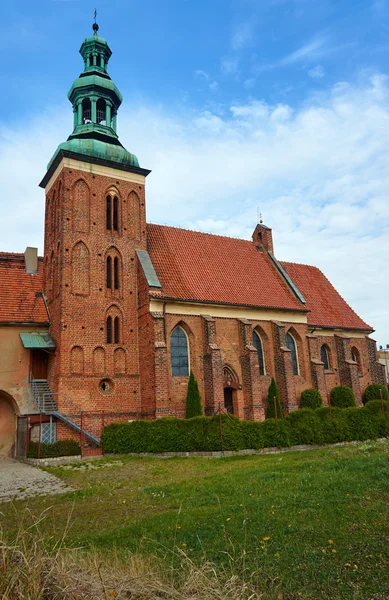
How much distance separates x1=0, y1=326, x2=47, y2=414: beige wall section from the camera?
2122 cm

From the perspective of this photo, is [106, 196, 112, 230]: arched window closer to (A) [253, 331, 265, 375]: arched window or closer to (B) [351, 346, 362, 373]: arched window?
(A) [253, 331, 265, 375]: arched window

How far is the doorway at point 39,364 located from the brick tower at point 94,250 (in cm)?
48

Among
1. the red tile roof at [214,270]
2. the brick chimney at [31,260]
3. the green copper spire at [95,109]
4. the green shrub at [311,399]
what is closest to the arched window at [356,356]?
the red tile roof at [214,270]

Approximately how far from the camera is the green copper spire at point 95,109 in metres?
24.7

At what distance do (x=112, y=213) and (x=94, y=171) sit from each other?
7.70ft

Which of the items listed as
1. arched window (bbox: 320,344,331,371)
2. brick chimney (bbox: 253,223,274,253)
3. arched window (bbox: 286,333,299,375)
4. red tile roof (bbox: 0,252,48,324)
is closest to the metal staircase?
red tile roof (bbox: 0,252,48,324)

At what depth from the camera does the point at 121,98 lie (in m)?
26.7

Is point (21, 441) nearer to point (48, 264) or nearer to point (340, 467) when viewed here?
point (48, 264)

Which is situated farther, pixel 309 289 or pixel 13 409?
pixel 309 289

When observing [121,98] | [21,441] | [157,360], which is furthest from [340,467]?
[121,98]

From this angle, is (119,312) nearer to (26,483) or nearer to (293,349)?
(26,483)

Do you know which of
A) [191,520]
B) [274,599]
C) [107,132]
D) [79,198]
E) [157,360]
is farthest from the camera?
[107,132]

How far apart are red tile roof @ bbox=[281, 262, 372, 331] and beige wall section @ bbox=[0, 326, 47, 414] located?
1759 centimetres

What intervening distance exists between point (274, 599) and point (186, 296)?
65.0ft
